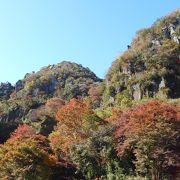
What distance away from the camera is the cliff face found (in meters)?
56.9

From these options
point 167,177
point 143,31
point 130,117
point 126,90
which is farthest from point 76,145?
point 143,31

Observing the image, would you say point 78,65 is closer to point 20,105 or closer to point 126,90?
point 20,105

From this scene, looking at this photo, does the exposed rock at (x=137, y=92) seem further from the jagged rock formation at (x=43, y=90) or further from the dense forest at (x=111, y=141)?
the jagged rock formation at (x=43, y=90)

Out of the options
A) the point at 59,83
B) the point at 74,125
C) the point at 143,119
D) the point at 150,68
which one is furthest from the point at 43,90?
the point at 143,119

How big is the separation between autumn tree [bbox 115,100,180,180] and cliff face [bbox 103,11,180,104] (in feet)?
81.9

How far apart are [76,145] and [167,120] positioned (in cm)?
783

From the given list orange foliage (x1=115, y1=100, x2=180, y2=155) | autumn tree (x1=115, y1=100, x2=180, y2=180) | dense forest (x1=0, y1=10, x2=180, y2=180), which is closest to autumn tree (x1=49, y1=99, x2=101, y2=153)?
dense forest (x1=0, y1=10, x2=180, y2=180)

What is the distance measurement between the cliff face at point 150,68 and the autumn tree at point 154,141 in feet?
81.9

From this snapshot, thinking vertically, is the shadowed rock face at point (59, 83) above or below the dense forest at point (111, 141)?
above

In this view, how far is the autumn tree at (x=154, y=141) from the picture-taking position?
27956 mm

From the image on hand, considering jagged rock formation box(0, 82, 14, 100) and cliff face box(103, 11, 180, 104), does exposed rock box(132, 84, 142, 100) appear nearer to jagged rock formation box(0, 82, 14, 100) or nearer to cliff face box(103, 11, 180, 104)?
cliff face box(103, 11, 180, 104)

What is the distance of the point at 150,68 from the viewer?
59562 mm

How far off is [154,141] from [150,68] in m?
32.7

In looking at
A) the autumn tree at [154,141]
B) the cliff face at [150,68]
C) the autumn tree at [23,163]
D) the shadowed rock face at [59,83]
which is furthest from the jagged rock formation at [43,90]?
the autumn tree at [154,141]
